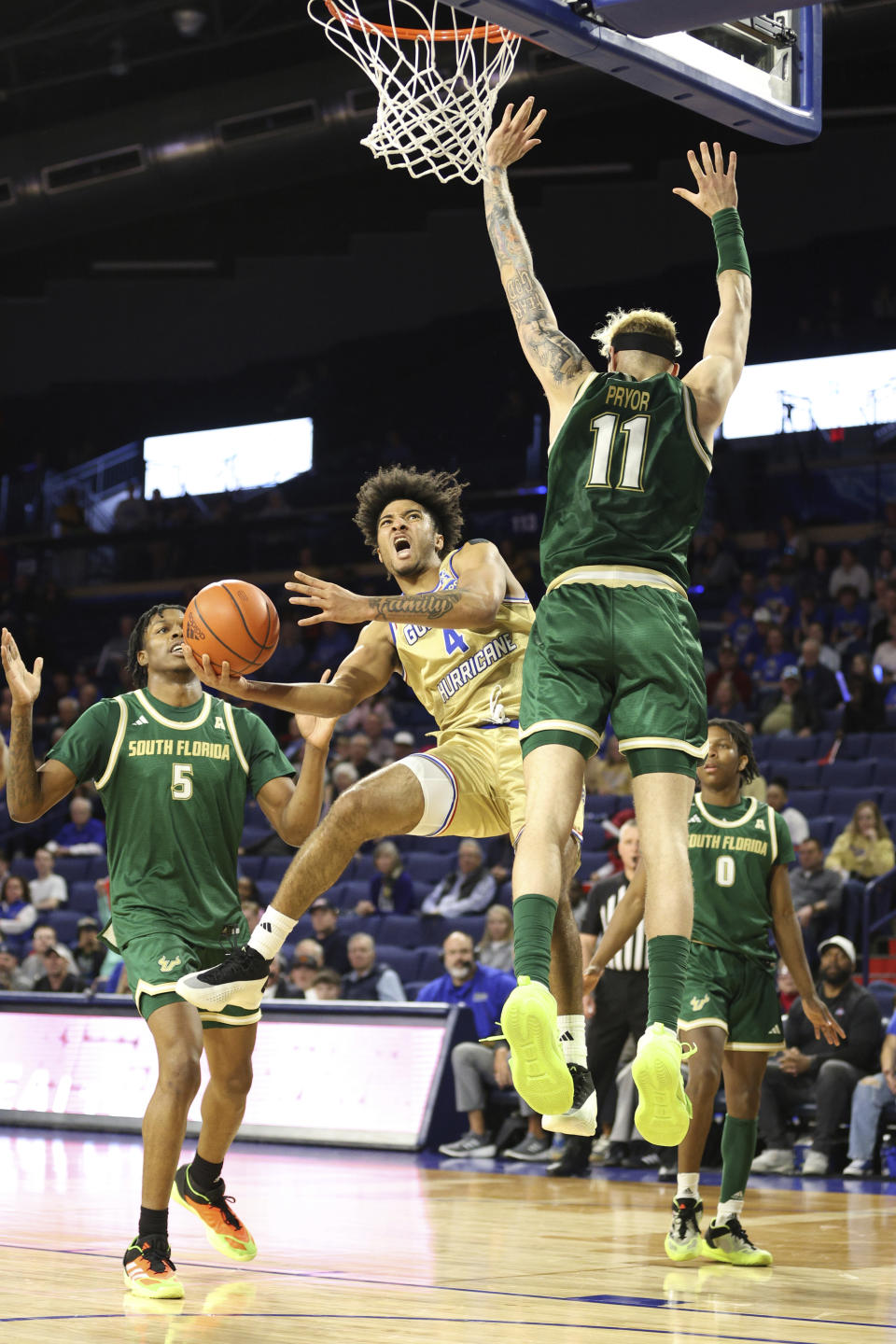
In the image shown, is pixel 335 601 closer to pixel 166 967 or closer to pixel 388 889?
pixel 166 967

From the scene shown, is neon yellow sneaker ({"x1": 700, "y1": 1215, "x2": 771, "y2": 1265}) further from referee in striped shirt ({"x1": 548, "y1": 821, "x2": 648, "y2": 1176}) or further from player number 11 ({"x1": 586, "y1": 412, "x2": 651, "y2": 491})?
player number 11 ({"x1": 586, "y1": 412, "x2": 651, "y2": 491})

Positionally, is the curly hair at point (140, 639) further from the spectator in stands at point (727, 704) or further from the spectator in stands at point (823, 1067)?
the spectator in stands at point (727, 704)

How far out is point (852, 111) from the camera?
20094mm

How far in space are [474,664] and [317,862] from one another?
2.98 feet

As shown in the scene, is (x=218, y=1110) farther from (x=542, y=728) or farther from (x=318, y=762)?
(x=542, y=728)

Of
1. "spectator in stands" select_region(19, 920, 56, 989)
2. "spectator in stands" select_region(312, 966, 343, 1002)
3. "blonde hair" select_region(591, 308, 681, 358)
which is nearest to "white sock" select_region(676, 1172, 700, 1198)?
"blonde hair" select_region(591, 308, 681, 358)

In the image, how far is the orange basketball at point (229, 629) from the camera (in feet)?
17.4

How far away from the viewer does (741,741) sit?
24.3 feet

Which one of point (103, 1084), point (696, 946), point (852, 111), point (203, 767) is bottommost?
point (103, 1084)

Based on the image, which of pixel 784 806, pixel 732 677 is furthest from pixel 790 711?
pixel 784 806

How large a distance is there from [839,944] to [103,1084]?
221 inches

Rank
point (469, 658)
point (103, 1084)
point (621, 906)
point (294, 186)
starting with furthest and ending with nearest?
point (294, 186), point (103, 1084), point (621, 906), point (469, 658)

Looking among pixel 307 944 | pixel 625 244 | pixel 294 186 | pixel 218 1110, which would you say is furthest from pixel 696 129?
pixel 218 1110

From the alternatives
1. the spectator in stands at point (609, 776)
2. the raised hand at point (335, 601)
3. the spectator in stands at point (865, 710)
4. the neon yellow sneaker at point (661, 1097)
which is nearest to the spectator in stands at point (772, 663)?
the spectator in stands at point (865, 710)
